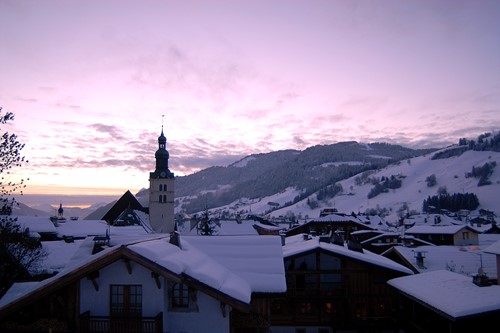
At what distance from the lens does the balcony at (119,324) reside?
16031 millimetres

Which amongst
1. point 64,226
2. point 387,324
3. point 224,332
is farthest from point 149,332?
point 64,226

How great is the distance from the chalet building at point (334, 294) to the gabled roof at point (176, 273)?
13.2 meters

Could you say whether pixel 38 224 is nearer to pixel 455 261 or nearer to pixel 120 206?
pixel 120 206

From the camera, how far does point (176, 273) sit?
15664 millimetres

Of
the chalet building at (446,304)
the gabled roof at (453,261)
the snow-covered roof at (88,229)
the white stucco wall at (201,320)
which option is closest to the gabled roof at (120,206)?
the snow-covered roof at (88,229)

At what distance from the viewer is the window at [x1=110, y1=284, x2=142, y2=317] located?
54.3 feet

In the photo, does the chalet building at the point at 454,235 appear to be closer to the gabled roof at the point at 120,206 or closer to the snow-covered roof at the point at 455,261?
the snow-covered roof at the point at 455,261

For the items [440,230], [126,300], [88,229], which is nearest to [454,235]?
[440,230]

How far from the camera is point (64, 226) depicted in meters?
65.1

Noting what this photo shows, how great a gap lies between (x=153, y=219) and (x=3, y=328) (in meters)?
75.7

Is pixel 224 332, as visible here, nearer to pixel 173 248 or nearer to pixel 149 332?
pixel 149 332

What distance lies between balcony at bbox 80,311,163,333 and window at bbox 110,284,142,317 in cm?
39

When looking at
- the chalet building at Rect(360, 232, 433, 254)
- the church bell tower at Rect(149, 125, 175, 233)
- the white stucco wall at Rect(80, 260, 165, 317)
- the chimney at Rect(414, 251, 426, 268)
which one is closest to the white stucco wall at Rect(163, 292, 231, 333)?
the white stucco wall at Rect(80, 260, 165, 317)

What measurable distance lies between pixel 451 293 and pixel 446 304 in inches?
72.7
